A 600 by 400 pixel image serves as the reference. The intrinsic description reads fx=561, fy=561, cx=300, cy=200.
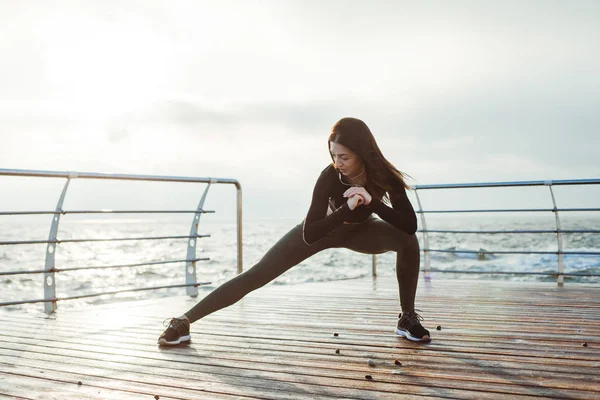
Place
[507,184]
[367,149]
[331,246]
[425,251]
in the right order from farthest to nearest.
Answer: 1. [425,251]
2. [507,184]
3. [331,246]
4. [367,149]

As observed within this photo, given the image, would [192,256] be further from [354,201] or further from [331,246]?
[354,201]

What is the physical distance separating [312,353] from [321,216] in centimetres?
67

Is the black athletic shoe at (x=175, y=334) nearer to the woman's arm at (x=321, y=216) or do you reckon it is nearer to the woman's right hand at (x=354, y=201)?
the woman's arm at (x=321, y=216)

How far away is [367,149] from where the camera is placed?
274 cm

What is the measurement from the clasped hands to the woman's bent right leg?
353mm

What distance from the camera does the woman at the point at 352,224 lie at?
2729mm

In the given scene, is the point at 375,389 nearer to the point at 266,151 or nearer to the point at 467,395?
the point at 467,395

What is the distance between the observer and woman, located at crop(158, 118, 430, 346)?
2.73 metres

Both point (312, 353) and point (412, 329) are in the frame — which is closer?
point (312, 353)

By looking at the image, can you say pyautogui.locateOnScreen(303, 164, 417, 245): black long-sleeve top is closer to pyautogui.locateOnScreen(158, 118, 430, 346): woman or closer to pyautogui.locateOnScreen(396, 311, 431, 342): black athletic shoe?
pyautogui.locateOnScreen(158, 118, 430, 346): woman

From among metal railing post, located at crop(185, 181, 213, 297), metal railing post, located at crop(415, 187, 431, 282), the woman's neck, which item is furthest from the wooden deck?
metal railing post, located at crop(415, 187, 431, 282)

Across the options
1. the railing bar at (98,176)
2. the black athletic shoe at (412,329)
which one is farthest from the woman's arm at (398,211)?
the railing bar at (98,176)

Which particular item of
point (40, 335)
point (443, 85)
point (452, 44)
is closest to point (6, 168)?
point (40, 335)

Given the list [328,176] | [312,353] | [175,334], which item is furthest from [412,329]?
[175,334]
